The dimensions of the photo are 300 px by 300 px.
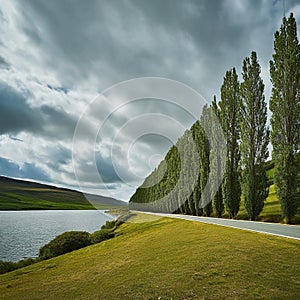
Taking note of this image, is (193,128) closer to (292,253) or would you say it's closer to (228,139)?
(228,139)

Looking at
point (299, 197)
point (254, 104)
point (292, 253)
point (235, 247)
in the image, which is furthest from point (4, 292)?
point (254, 104)

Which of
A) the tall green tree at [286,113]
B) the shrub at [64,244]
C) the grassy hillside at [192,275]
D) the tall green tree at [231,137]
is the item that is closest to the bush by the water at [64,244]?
the shrub at [64,244]

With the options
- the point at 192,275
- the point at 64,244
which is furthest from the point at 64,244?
the point at 192,275

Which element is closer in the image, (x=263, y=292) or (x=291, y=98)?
(x=263, y=292)

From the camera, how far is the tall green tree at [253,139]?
27297 mm

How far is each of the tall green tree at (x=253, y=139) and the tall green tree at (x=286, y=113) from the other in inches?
142

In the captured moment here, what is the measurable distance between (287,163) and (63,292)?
2046 cm

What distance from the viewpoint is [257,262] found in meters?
8.75

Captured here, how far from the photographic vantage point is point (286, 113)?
24703 millimetres

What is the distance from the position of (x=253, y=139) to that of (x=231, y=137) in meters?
5.64

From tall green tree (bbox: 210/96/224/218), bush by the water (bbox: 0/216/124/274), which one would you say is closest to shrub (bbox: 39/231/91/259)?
bush by the water (bbox: 0/216/124/274)

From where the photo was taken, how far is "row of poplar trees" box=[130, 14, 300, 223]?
2372 centimetres

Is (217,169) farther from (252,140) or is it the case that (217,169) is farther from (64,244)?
(64,244)

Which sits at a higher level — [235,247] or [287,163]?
[287,163]
